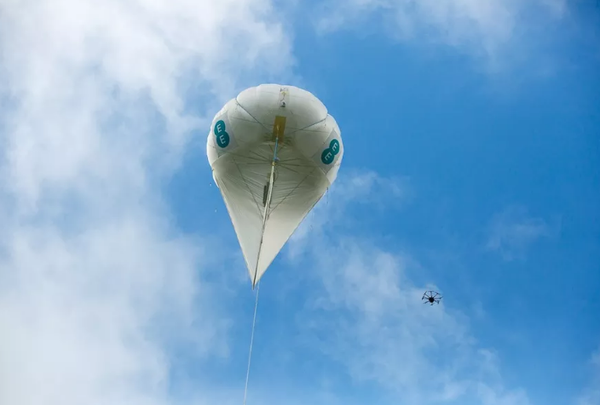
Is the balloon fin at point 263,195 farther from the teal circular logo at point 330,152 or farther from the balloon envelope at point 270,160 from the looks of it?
the teal circular logo at point 330,152

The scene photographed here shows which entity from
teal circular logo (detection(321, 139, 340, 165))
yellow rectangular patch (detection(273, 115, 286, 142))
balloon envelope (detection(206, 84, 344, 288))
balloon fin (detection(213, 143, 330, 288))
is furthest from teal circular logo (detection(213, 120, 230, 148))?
teal circular logo (detection(321, 139, 340, 165))

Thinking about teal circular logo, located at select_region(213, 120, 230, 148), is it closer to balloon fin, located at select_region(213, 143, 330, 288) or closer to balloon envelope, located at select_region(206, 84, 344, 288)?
balloon envelope, located at select_region(206, 84, 344, 288)

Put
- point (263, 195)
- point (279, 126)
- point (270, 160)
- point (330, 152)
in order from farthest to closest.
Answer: point (263, 195)
point (330, 152)
point (270, 160)
point (279, 126)

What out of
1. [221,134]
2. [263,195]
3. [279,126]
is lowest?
[263,195]

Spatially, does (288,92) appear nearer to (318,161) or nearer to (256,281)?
(318,161)

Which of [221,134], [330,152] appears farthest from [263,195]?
[330,152]

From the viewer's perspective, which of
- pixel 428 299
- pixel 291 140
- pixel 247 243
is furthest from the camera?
pixel 428 299

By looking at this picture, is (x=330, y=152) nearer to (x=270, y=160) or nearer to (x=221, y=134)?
(x=270, y=160)

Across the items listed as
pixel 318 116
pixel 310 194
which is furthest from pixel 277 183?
pixel 318 116
